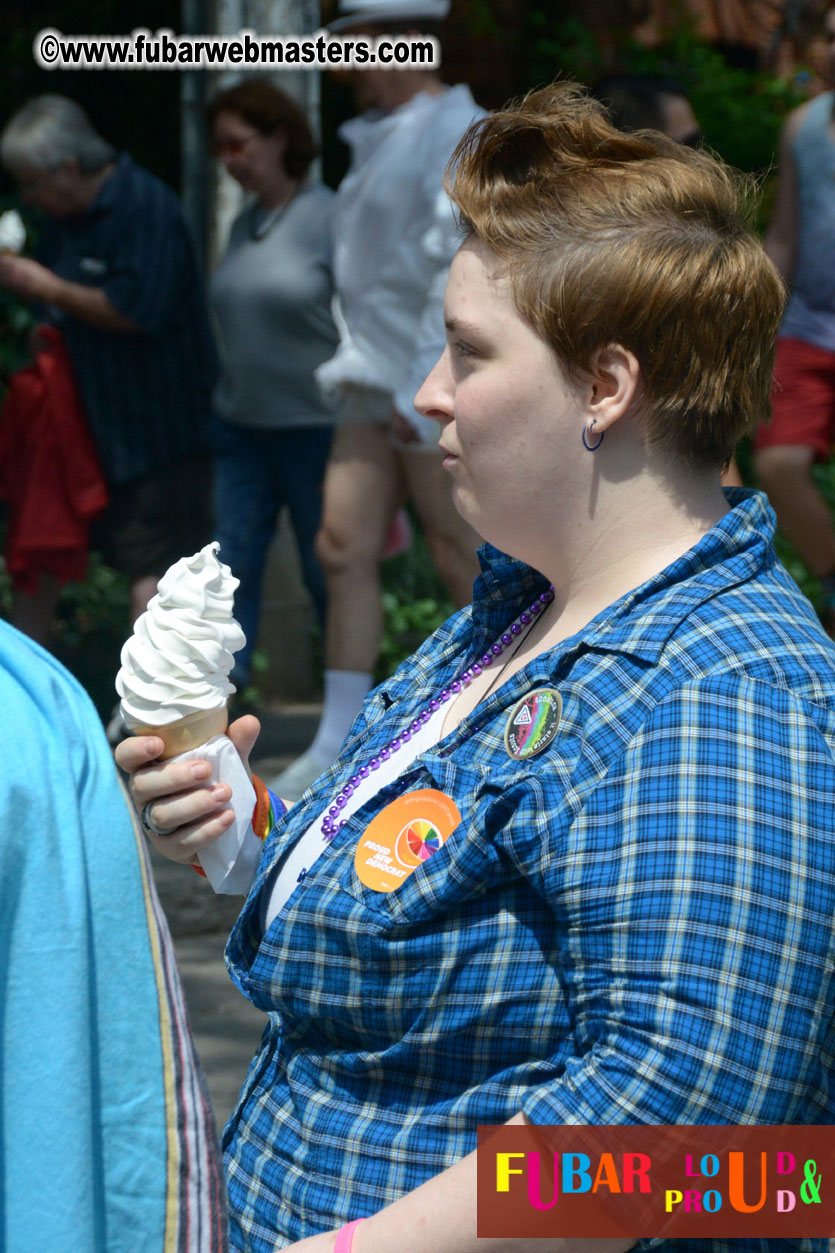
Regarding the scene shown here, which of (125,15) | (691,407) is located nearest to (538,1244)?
(691,407)

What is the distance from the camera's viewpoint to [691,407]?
4.82 ft

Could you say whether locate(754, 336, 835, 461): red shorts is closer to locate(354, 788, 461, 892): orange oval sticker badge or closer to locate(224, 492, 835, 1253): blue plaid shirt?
locate(224, 492, 835, 1253): blue plaid shirt

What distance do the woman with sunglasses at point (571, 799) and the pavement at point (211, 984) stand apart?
4.83 feet

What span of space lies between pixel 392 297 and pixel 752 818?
307 cm

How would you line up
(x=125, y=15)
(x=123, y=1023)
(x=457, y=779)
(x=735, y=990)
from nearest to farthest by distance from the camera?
1. (x=123, y=1023)
2. (x=735, y=990)
3. (x=457, y=779)
4. (x=125, y=15)

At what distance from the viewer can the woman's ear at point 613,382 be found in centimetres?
145

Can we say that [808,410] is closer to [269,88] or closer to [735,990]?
[269,88]

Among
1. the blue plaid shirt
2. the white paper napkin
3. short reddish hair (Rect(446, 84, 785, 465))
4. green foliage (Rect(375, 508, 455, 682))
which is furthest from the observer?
green foliage (Rect(375, 508, 455, 682))

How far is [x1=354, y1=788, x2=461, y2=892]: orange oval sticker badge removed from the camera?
140 cm

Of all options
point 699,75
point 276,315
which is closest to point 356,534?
point 276,315

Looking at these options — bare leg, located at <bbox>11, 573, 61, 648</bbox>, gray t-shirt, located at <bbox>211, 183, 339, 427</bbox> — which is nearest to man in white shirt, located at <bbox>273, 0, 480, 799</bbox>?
gray t-shirt, located at <bbox>211, 183, 339, 427</bbox>

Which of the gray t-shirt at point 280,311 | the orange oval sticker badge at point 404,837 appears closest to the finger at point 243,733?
the orange oval sticker badge at point 404,837

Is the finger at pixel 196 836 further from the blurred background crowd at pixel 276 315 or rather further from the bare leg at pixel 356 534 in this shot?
the bare leg at pixel 356 534

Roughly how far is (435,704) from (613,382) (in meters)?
0.45
